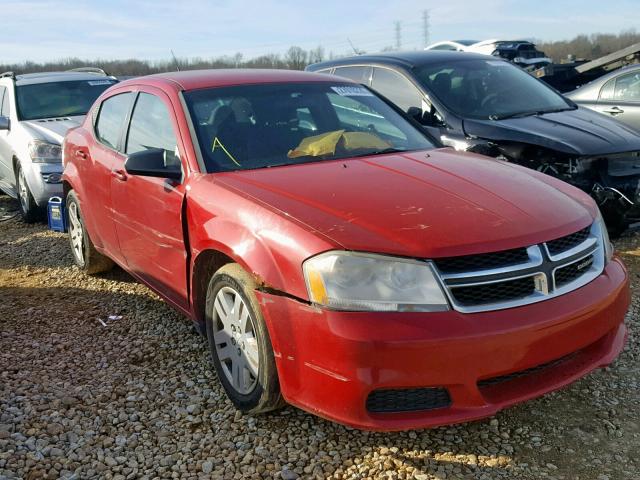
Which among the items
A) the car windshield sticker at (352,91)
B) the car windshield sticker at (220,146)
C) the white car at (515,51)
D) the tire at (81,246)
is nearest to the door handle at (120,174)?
the car windshield sticker at (220,146)

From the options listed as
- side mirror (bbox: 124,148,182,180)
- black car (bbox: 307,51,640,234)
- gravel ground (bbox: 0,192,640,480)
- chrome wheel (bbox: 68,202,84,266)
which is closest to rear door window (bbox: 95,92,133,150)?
chrome wheel (bbox: 68,202,84,266)

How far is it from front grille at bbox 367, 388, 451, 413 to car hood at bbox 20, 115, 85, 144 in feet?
19.2

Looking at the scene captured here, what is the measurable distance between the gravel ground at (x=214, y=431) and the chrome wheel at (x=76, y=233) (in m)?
1.49

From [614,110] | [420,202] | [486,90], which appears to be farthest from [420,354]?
[614,110]

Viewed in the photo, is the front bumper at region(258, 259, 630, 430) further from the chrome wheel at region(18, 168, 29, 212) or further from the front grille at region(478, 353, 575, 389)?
the chrome wheel at region(18, 168, 29, 212)

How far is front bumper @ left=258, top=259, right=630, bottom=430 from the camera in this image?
2406mm

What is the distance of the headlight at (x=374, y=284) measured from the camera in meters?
2.47

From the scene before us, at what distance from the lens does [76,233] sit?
5.59m

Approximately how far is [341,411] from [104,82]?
792cm

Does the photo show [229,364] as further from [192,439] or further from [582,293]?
[582,293]

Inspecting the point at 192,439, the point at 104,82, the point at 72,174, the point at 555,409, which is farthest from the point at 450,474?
the point at 104,82

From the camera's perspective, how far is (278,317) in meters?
2.65

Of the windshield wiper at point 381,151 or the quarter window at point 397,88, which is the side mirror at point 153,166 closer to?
the windshield wiper at point 381,151

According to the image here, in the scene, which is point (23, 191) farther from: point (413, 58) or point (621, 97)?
point (621, 97)
